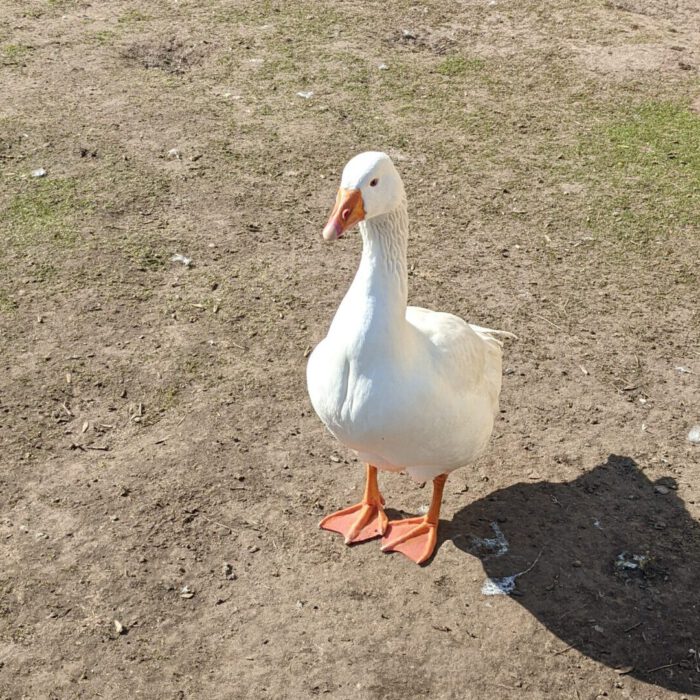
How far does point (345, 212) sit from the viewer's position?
13.6 feet

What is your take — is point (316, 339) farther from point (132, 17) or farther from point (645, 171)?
point (132, 17)

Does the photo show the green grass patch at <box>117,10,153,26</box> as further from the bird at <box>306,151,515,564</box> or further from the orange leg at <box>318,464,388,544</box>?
the orange leg at <box>318,464,388,544</box>

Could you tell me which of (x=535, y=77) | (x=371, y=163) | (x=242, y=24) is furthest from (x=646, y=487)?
(x=242, y=24)

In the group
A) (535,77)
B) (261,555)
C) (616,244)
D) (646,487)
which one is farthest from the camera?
(535,77)

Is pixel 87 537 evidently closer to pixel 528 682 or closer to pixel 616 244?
pixel 528 682

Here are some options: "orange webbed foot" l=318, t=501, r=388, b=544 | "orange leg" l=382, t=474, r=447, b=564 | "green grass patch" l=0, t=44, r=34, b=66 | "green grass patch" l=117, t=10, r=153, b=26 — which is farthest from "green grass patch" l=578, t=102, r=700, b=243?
"green grass patch" l=0, t=44, r=34, b=66

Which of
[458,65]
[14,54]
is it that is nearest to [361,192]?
[458,65]

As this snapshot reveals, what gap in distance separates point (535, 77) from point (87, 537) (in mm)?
6697

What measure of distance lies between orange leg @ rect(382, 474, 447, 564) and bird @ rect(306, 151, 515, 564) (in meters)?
0.23

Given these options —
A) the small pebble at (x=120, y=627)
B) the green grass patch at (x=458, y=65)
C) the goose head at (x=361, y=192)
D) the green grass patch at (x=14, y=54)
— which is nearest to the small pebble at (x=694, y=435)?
the goose head at (x=361, y=192)

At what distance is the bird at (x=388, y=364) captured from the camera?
4254 millimetres

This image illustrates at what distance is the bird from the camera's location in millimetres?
4254

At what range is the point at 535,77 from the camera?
31.7 ft

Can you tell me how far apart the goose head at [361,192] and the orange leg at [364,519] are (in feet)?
4.67
